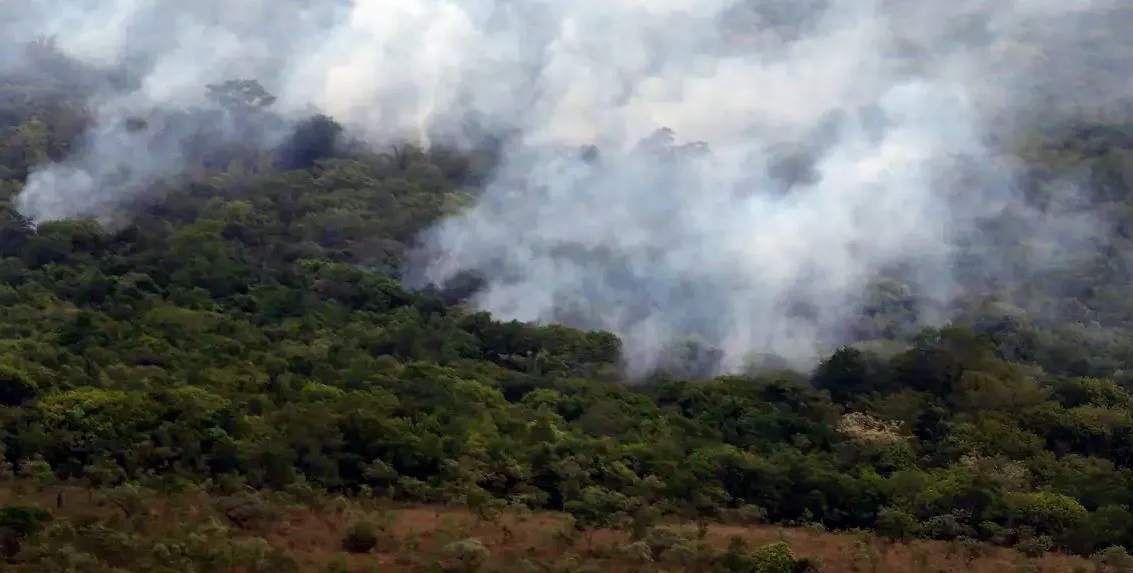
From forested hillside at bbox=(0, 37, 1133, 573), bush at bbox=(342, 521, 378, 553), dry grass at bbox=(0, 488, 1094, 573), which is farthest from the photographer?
forested hillside at bbox=(0, 37, 1133, 573)

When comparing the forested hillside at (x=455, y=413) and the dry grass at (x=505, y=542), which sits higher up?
the forested hillside at (x=455, y=413)

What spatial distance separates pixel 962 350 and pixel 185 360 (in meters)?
20.6

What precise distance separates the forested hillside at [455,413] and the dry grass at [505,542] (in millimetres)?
180

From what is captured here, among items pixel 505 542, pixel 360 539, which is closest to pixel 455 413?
pixel 505 542

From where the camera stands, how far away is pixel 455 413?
98.0 ft

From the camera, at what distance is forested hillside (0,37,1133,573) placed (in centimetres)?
2317

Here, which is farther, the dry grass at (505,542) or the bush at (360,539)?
the bush at (360,539)

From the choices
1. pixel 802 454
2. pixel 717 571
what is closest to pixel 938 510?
pixel 802 454

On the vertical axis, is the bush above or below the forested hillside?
below

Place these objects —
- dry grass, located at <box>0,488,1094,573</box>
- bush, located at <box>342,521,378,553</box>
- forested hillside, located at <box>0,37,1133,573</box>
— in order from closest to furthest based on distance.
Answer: dry grass, located at <box>0,488,1094,573</box>, bush, located at <box>342,521,378,553</box>, forested hillside, located at <box>0,37,1133,573</box>

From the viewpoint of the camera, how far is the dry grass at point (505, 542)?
2098 cm

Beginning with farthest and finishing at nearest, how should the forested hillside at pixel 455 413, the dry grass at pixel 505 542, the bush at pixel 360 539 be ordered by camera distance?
the forested hillside at pixel 455 413, the bush at pixel 360 539, the dry grass at pixel 505 542

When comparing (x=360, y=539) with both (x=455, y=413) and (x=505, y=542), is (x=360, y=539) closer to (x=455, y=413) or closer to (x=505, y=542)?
(x=505, y=542)

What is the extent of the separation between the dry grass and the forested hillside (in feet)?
0.59
